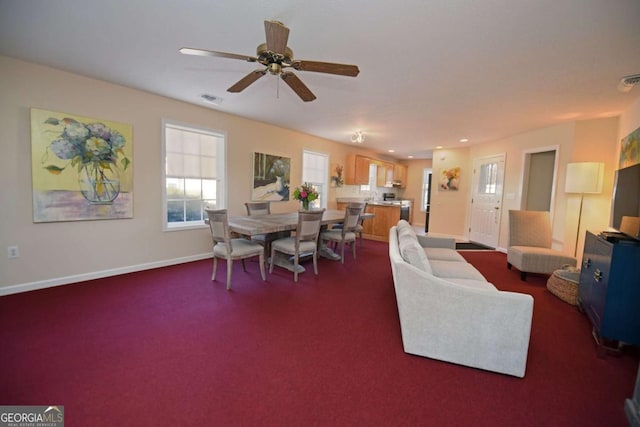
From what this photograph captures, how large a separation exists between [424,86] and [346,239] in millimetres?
2488

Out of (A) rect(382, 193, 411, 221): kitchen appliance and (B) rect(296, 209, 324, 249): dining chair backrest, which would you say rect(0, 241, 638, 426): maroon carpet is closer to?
(B) rect(296, 209, 324, 249): dining chair backrest

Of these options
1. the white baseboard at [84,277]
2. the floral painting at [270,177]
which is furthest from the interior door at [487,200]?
the white baseboard at [84,277]

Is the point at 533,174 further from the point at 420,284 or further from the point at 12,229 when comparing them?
the point at 12,229

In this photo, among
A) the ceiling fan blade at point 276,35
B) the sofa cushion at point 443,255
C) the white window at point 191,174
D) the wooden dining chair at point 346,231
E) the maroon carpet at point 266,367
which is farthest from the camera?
the wooden dining chair at point 346,231

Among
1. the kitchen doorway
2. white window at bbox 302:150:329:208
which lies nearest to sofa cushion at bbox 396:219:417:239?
white window at bbox 302:150:329:208

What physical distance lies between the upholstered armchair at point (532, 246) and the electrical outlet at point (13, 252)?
6202mm

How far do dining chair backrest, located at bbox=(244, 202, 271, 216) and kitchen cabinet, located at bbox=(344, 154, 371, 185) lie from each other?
127 inches

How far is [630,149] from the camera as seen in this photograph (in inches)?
123

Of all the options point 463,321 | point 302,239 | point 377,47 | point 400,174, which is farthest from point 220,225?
point 400,174

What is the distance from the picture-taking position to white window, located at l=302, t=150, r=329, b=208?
6169 mm

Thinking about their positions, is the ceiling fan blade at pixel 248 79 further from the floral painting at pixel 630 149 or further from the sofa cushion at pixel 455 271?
the floral painting at pixel 630 149

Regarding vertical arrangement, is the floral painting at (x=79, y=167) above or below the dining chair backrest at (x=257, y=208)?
above

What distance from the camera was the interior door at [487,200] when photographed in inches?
225

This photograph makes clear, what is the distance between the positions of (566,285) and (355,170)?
4.94 metres
